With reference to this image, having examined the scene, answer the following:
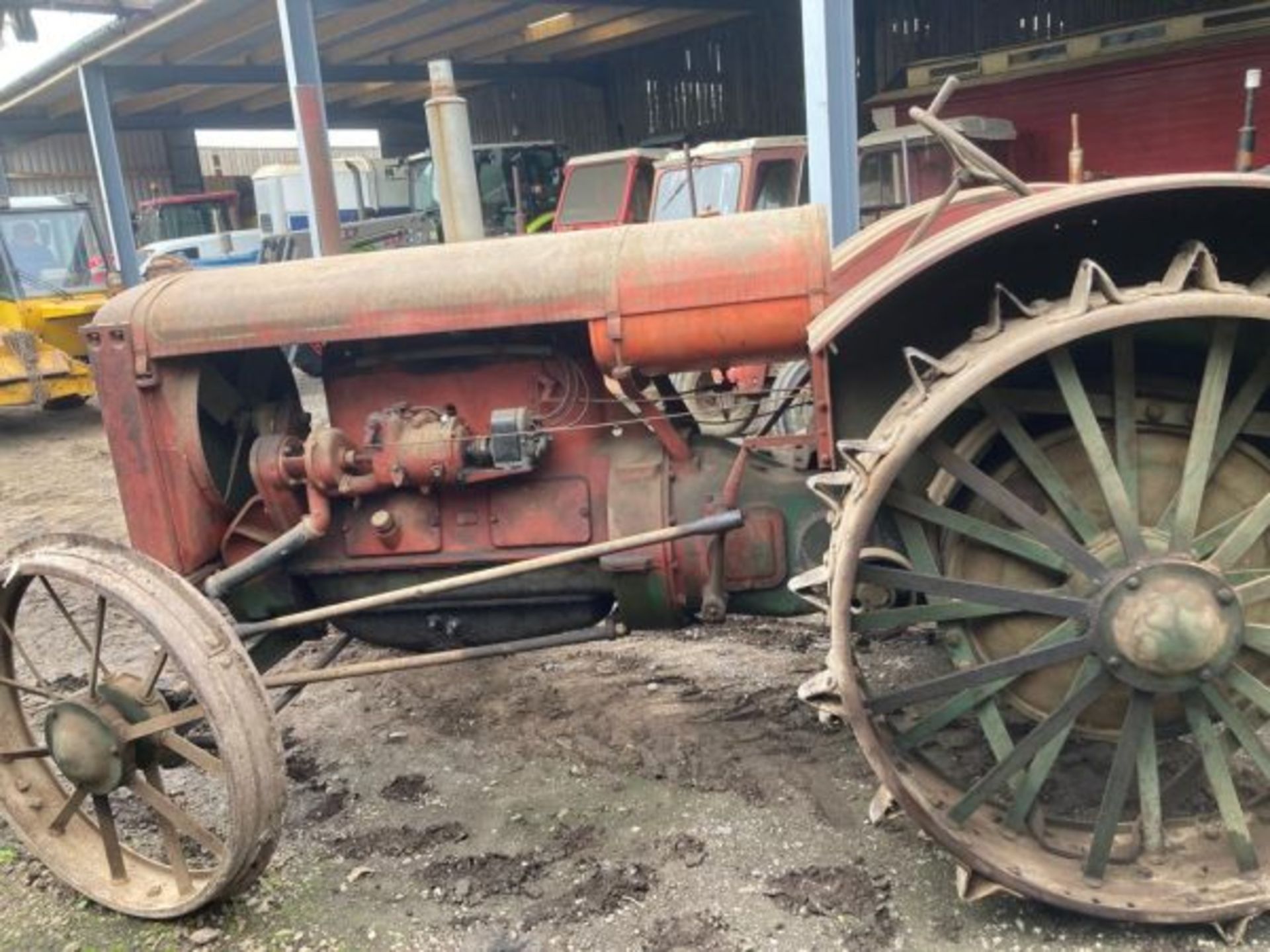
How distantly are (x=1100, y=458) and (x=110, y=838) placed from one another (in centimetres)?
231

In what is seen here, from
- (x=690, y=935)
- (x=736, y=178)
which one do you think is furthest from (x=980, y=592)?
(x=736, y=178)

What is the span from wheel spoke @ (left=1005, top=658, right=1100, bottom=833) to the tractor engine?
27.0 inches

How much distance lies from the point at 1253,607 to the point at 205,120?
19024 mm

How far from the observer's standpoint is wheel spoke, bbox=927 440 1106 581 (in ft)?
6.41

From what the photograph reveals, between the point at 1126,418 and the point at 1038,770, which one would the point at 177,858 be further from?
the point at 1126,418

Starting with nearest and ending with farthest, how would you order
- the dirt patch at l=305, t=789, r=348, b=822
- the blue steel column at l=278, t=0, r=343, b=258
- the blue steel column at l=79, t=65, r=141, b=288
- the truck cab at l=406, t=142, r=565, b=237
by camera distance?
A: 1. the dirt patch at l=305, t=789, r=348, b=822
2. the blue steel column at l=278, t=0, r=343, b=258
3. the blue steel column at l=79, t=65, r=141, b=288
4. the truck cab at l=406, t=142, r=565, b=237

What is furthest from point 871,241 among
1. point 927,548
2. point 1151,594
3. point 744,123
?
point 744,123

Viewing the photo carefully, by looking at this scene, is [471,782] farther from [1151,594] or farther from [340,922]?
[1151,594]

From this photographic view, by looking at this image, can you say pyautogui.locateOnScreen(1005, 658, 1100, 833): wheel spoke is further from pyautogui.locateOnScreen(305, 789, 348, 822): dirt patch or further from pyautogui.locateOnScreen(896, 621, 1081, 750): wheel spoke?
pyautogui.locateOnScreen(305, 789, 348, 822): dirt patch

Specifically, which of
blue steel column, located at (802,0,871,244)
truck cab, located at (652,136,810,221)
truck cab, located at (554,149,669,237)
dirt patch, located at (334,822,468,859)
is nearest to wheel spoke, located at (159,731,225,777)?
dirt patch, located at (334,822,468,859)

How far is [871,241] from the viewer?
2.53 m

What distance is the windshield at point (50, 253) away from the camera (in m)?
10.2

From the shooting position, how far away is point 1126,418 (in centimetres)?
206

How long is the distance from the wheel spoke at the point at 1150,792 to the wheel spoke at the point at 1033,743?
122 mm
